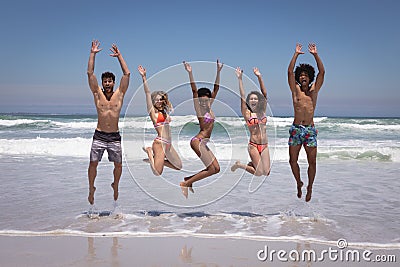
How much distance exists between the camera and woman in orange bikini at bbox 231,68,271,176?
7121 millimetres

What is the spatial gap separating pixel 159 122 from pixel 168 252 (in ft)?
8.33

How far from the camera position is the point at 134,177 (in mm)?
10711

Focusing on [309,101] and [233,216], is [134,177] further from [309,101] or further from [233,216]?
[309,101]

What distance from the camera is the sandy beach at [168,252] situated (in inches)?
190

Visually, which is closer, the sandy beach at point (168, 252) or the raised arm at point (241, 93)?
the sandy beach at point (168, 252)

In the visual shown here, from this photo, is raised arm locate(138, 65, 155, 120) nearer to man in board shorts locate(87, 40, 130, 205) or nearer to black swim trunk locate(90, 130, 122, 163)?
man in board shorts locate(87, 40, 130, 205)

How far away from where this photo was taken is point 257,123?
7145 millimetres

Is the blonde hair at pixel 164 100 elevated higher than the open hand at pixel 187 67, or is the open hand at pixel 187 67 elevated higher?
the open hand at pixel 187 67

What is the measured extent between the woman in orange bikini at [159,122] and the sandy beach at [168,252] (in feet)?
5.48

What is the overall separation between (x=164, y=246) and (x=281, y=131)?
23057 millimetres

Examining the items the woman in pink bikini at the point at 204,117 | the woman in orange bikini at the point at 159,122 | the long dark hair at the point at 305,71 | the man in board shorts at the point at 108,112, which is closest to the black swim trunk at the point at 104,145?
the man in board shorts at the point at 108,112

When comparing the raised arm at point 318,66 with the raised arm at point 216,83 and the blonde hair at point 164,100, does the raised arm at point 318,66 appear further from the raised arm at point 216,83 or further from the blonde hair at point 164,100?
the blonde hair at point 164,100

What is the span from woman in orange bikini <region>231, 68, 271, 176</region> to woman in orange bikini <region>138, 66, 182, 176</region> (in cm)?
135

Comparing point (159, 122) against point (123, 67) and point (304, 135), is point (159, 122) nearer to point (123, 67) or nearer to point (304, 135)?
point (123, 67)
